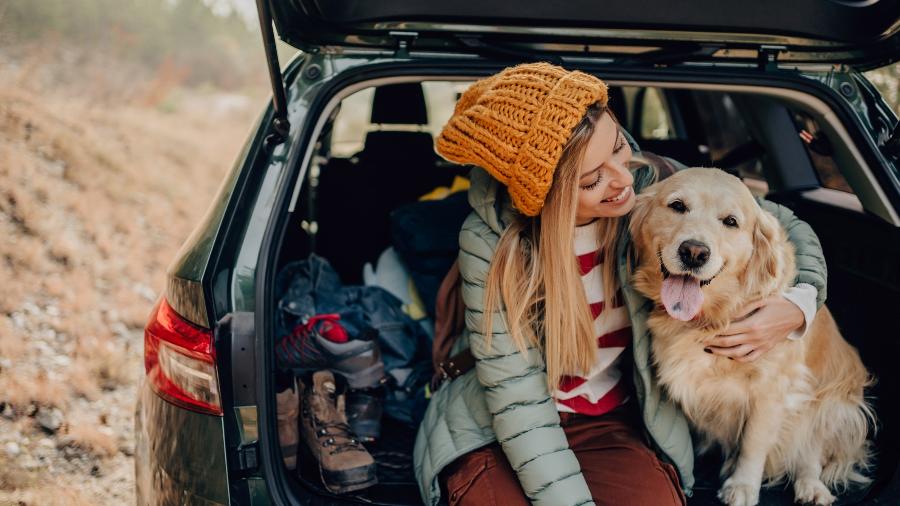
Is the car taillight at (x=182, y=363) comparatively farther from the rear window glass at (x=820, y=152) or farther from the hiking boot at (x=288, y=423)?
the rear window glass at (x=820, y=152)

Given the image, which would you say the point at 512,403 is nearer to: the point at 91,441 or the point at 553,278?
the point at 553,278

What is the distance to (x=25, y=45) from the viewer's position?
1003 centimetres

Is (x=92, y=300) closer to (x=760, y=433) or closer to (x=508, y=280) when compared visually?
(x=508, y=280)

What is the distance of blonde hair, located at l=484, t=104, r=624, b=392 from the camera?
5.72 feet

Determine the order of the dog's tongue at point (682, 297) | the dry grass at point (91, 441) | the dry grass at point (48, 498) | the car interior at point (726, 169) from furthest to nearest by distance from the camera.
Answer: the dry grass at point (91, 441)
the dry grass at point (48, 498)
the car interior at point (726, 169)
the dog's tongue at point (682, 297)

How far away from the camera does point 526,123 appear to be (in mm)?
1609

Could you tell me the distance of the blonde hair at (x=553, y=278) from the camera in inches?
68.6

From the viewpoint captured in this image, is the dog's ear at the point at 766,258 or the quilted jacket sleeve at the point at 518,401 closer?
the quilted jacket sleeve at the point at 518,401

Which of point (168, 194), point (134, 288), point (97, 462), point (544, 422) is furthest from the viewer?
point (168, 194)

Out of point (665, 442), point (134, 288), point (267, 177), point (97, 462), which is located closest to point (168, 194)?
point (134, 288)

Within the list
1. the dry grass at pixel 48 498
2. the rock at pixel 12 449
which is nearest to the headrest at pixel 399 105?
the dry grass at pixel 48 498

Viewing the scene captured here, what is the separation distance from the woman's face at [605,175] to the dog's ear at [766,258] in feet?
1.19

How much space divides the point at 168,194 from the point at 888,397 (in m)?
6.64

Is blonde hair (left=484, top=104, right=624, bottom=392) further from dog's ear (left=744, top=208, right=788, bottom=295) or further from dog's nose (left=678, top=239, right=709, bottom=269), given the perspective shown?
dog's ear (left=744, top=208, right=788, bottom=295)
